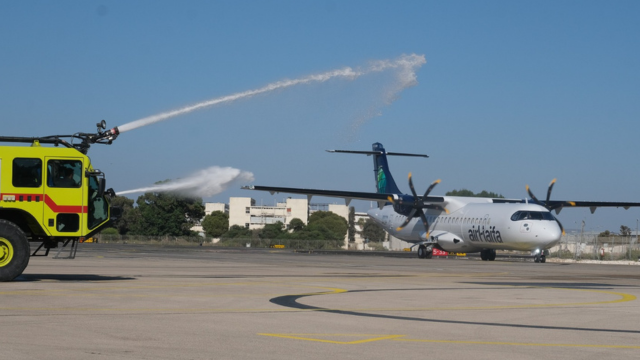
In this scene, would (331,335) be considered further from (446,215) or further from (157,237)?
(157,237)

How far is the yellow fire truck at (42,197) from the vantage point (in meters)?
16.7

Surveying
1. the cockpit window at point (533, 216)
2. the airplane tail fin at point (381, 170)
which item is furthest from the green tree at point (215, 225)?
the cockpit window at point (533, 216)

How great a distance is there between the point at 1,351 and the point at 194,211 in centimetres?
9388

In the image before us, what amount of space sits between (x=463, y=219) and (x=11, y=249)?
3496 cm

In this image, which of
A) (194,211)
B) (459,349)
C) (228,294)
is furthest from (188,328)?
(194,211)

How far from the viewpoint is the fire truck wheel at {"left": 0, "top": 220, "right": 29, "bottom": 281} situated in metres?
16.7

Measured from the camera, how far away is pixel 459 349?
8414 mm

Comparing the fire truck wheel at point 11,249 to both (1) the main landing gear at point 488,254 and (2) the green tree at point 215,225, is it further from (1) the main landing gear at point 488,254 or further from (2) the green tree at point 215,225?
(2) the green tree at point 215,225

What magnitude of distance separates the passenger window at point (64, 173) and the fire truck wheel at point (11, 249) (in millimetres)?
1224

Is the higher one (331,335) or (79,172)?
(79,172)

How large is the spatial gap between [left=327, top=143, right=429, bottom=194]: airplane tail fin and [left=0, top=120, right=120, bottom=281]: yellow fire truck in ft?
125

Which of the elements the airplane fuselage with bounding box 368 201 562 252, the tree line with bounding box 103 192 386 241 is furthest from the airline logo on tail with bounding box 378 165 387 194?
the tree line with bounding box 103 192 386 241

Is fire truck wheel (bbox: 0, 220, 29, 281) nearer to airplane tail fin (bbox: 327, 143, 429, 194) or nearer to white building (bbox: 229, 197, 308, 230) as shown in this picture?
airplane tail fin (bbox: 327, 143, 429, 194)

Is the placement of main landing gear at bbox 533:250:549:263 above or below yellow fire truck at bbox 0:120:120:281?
below
